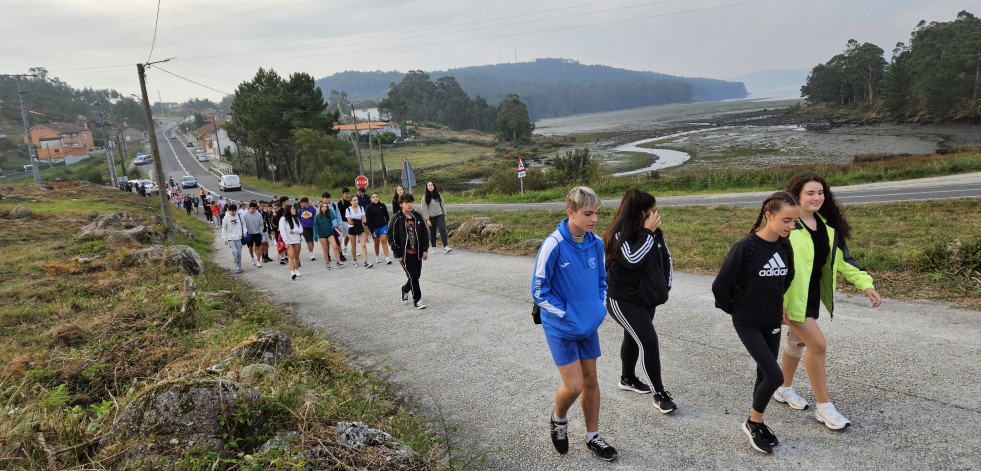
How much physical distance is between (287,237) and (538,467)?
9260 mm

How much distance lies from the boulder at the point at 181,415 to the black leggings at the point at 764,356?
358 centimetres

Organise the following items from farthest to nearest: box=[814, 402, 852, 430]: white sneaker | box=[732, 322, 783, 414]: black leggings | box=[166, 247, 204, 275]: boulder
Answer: box=[166, 247, 204, 275]: boulder → box=[814, 402, 852, 430]: white sneaker → box=[732, 322, 783, 414]: black leggings

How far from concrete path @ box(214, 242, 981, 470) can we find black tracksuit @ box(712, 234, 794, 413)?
605mm

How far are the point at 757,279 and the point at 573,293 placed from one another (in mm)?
1262

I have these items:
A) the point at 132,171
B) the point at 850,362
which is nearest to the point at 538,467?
the point at 850,362

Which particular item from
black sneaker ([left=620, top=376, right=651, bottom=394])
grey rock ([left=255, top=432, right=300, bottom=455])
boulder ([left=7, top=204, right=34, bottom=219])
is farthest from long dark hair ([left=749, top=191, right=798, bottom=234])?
boulder ([left=7, top=204, right=34, bottom=219])

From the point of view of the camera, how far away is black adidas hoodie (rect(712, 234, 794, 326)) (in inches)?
138

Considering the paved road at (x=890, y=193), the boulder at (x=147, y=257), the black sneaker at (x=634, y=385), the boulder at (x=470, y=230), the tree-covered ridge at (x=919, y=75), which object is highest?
the tree-covered ridge at (x=919, y=75)

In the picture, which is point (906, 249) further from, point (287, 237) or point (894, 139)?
point (894, 139)

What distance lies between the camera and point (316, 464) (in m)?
3.20

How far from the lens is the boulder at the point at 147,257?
10609 mm

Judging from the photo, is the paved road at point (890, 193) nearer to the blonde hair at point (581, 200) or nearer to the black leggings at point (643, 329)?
the black leggings at point (643, 329)

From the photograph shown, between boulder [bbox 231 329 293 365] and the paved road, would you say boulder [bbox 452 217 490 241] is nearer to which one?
boulder [bbox 231 329 293 365]

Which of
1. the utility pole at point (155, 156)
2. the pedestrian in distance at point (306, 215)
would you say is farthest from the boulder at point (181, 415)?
the utility pole at point (155, 156)
